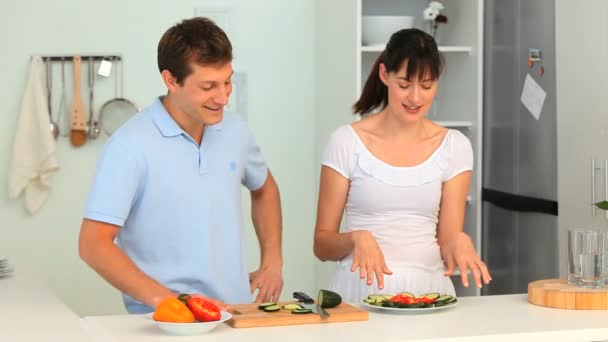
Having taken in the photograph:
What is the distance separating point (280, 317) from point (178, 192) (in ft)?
1.47

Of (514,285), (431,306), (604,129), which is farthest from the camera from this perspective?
(514,285)

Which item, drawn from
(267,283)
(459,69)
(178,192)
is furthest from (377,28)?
(178,192)

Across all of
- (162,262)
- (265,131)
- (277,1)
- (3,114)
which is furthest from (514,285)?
(3,114)

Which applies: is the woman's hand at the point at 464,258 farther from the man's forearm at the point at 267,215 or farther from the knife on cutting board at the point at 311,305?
the man's forearm at the point at 267,215

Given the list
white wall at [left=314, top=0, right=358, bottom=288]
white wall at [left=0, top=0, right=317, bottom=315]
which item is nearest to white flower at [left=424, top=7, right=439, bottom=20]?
white wall at [left=314, top=0, right=358, bottom=288]

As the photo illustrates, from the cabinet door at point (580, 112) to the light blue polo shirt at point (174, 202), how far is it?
1.27 metres

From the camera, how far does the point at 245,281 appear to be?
2.72 metres

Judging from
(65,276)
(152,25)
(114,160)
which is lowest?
(65,276)

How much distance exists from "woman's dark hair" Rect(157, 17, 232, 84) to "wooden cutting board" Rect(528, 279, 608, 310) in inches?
39.6

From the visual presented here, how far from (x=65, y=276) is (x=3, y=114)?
0.79 meters

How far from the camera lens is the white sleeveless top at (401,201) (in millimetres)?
2816

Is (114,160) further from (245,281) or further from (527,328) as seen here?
(527,328)

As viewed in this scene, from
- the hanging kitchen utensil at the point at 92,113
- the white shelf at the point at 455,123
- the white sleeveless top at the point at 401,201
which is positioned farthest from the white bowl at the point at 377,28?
the white sleeveless top at the point at 401,201

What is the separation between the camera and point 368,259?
247 centimetres
